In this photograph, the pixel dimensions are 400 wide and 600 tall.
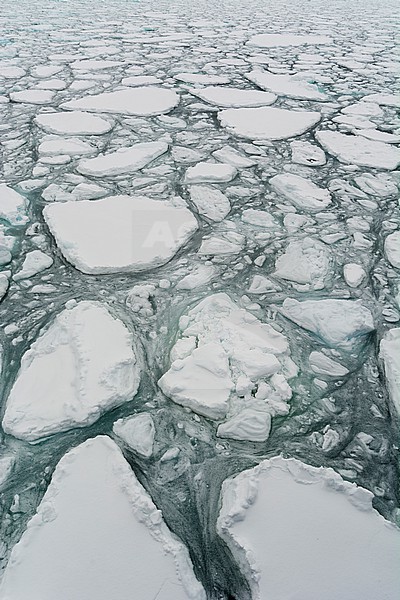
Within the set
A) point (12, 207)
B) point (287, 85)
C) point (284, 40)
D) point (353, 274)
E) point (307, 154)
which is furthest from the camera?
point (284, 40)

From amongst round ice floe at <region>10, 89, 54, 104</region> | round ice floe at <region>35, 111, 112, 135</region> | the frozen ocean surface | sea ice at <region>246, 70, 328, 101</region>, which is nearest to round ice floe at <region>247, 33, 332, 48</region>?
sea ice at <region>246, 70, 328, 101</region>

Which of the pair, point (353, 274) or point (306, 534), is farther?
point (353, 274)

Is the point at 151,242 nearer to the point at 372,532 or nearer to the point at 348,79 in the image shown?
the point at 372,532

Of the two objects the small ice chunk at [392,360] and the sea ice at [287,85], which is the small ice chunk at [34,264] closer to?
the small ice chunk at [392,360]

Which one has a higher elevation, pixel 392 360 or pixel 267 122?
pixel 267 122

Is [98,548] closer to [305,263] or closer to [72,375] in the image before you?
[72,375]

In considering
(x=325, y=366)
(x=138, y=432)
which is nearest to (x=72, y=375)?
(x=138, y=432)
